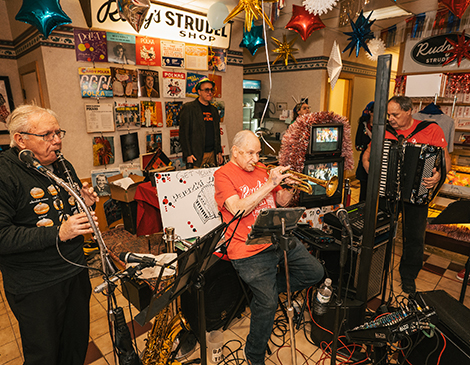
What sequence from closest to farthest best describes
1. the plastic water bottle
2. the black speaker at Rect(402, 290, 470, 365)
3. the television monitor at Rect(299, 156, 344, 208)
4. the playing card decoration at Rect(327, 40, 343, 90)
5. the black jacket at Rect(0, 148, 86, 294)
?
the black jacket at Rect(0, 148, 86, 294)
the black speaker at Rect(402, 290, 470, 365)
the plastic water bottle
the television monitor at Rect(299, 156, 344, 208)
the playing card decoration at Rect(327, 40, 343, 90)

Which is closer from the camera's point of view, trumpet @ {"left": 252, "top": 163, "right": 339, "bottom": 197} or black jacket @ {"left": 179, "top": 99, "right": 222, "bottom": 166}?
trumpet @ {"left": 252, "top": 163, "right": 339, "bottom": 197}

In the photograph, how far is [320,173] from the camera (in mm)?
2939

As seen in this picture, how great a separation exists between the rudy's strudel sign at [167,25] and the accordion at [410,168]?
3446 millimetres

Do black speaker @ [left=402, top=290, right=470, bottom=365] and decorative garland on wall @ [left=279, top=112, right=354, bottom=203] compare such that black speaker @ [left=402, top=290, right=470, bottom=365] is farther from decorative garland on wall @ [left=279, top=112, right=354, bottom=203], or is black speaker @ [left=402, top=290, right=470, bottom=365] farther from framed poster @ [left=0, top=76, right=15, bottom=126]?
framed poster @ [left=0, top=76, right=15, bottom=126]

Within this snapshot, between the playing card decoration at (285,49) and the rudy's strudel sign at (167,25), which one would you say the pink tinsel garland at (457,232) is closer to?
the playing card decoration at (285,49)

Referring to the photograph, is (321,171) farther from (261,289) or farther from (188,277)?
(188,277)

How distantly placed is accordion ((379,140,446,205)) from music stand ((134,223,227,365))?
1.87m

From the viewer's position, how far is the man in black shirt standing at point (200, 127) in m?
4.23

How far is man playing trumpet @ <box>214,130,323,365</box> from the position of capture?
2.02m

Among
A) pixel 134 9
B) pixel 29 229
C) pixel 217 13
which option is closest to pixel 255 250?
pixel 29 229

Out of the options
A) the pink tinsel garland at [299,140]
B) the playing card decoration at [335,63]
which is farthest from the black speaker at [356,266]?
the playing card decoration at [335,63]

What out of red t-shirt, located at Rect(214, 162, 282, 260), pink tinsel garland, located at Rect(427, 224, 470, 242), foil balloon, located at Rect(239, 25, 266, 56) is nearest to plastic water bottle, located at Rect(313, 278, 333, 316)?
red t-shirt, located at Rect(214, 162, 282, 260)

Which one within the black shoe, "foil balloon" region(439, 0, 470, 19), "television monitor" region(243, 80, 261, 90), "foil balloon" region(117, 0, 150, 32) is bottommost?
the black shoe

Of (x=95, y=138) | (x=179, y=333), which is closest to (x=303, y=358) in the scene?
(x=179, y=333)
